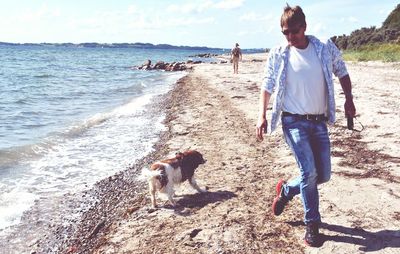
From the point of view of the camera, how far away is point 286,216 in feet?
17.6

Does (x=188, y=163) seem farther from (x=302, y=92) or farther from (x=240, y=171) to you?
(x=302, y=92)

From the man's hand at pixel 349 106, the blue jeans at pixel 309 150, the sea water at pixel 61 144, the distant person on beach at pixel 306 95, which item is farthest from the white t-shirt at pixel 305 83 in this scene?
the sea water at pixel 61 144

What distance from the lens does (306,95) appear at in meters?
4.31

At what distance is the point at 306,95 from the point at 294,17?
78cm

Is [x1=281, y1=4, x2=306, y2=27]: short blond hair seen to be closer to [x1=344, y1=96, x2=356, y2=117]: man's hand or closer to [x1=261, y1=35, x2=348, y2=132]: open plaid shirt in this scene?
[x1=261, y1=35, x2=348, y2=132]: open plaid shirt

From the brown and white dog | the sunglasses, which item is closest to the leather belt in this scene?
the sunglasses

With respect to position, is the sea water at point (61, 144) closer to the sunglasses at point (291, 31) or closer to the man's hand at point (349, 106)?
the sunglasses at point (291, 31)

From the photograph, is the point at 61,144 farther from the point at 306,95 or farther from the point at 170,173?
the point at 306,95

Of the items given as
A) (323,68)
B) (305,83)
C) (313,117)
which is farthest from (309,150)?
(323,68)

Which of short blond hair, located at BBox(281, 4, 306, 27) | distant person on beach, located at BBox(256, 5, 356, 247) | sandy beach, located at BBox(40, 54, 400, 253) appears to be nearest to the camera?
short blond hair, located at BBox(281, 4, 306, 27)

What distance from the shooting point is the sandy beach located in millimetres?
4812

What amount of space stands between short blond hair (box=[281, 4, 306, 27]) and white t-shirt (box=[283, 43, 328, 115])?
0.93 ft

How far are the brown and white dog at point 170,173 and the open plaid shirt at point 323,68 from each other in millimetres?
2340

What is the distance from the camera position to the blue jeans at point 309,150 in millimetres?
4363
